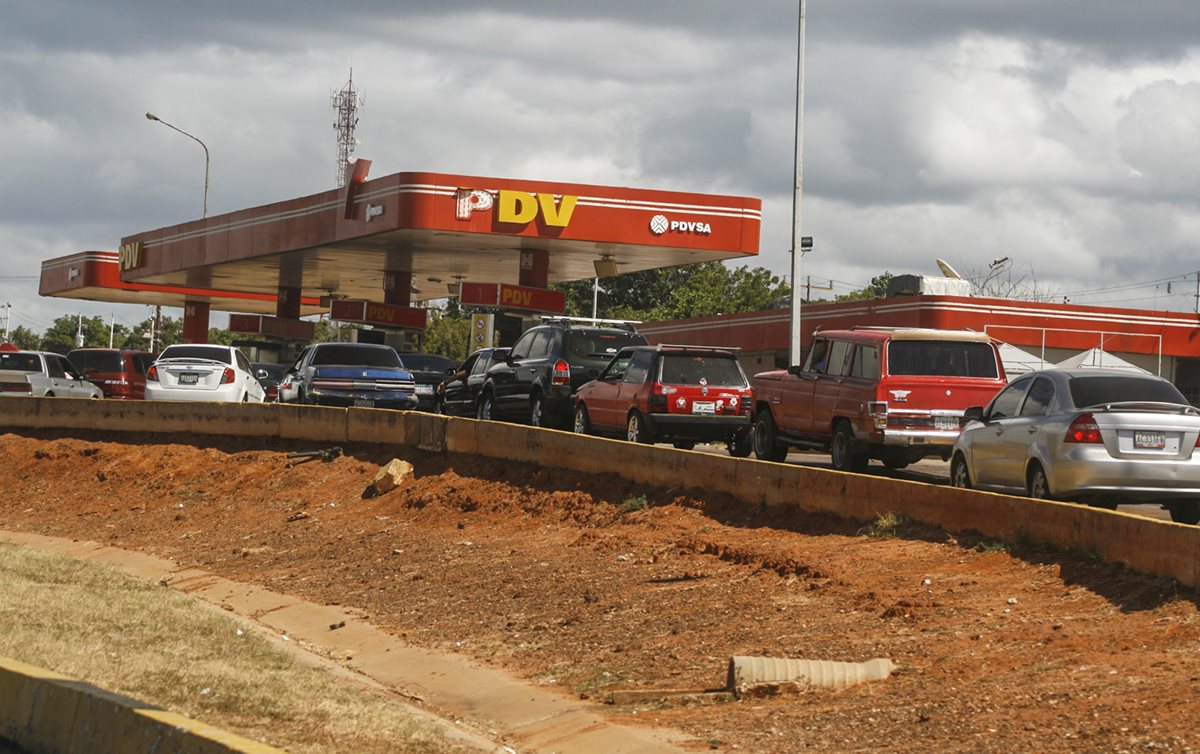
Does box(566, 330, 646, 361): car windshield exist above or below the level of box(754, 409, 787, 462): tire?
above

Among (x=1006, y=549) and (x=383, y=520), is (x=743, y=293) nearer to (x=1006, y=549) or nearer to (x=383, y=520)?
(x=383, y=520)

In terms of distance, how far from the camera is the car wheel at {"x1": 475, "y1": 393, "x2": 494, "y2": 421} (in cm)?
2623

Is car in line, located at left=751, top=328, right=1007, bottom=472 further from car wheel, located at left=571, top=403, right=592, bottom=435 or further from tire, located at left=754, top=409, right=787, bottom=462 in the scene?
car wheel, located at left=571, top=403, right=592, bottom=435

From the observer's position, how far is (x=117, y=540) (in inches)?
893

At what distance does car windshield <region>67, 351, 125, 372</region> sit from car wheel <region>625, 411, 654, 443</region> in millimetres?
21118

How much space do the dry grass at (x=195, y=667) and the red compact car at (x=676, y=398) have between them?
27.1 feet

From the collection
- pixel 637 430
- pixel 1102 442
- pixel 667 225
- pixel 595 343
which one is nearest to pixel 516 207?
pixel 667 225

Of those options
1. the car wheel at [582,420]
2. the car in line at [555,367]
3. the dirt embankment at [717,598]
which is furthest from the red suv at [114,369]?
the car wheel at [582,420]

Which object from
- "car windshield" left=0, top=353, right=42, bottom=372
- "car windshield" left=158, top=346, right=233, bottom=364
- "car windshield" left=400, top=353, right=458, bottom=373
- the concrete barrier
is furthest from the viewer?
"car windshield" left=400, top=353, right=458, bottom=373

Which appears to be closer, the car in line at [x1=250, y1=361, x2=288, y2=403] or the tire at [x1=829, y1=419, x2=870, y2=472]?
the tire at [x1=829, y1=419, x2=870, y2=472]

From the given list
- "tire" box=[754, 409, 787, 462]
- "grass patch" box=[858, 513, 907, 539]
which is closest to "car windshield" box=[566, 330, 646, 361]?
"tire" box=[754, 409, 787, 462]

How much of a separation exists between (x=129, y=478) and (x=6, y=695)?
19392 millimetres

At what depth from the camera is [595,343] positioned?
24.8m

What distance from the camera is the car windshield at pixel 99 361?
130 ft
